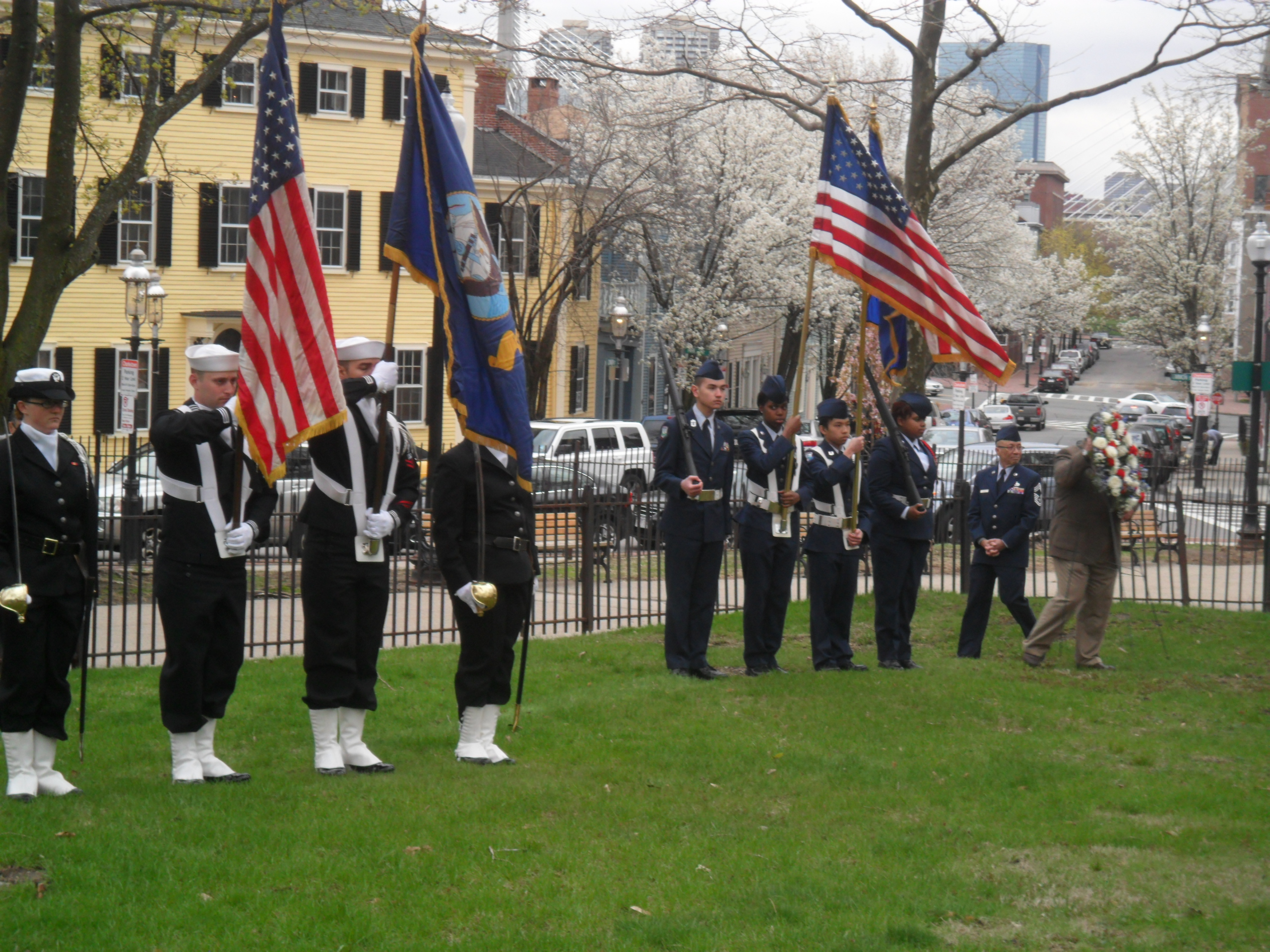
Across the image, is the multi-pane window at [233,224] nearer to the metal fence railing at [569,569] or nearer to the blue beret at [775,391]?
the metal fence railing at [569,569]

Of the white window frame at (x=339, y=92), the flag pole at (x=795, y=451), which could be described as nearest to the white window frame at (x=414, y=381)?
the white window frame at (x=339, y=92)

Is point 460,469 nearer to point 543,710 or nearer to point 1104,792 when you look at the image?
point 543,710

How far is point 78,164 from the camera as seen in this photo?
3100 cm

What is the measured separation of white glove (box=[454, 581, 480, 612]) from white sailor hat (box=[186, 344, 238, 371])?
1537 millimetres

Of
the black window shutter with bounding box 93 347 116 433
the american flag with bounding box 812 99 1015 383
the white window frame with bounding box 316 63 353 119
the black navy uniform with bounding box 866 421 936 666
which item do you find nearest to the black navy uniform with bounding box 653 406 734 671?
the black navy uniform with bounding box 866 421 936 666

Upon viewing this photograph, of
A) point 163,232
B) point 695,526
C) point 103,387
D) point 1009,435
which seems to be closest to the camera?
point 695,526

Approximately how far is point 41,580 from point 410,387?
30.6 meters

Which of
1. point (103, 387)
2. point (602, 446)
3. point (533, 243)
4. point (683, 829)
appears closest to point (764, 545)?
point (683, 829)

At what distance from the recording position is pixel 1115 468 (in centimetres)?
1074

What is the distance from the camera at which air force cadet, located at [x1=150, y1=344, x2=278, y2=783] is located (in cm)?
654

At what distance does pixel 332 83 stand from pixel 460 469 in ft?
98.6

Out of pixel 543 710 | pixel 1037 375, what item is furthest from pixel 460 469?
pixel 1037 375

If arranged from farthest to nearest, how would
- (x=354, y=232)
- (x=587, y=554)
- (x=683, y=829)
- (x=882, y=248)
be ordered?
(x=354, y=232) < (x=587, y=554) < (x=882, y=248) < (x=683, y=829)

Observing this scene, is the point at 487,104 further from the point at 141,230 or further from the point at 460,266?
the point at 460,266
